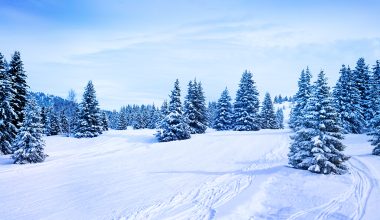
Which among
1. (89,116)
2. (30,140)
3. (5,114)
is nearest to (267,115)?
(89,116)

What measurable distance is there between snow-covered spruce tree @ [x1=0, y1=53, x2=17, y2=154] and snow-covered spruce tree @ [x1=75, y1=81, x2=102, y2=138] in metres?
11.5

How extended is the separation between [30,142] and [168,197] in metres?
16.2

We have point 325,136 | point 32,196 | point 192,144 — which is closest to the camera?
point 32,196

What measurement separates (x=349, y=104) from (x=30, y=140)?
39.8 metres

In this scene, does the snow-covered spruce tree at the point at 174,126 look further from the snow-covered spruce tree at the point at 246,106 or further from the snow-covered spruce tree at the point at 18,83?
the snow-covered spruce tree at the point at 18,83

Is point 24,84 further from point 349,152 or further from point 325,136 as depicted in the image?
point 349,152

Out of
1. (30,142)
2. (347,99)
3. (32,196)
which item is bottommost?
(32,196)

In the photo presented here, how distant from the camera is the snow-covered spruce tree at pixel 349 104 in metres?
42.7

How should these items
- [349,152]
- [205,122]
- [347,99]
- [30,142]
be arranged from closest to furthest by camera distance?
[30,142] < [349,152] < [347,99] < [205,122]

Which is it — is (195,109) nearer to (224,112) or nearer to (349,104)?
(224,112)

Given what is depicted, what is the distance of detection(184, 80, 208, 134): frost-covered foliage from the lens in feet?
153

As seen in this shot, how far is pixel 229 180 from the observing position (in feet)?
53.1

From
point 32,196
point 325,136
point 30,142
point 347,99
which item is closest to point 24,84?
point 30,142

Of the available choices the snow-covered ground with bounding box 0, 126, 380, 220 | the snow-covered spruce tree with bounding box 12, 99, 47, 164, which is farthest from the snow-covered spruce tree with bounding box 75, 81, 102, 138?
the snow-covered spruce tree with bounding box 12, 99, 47, 164
